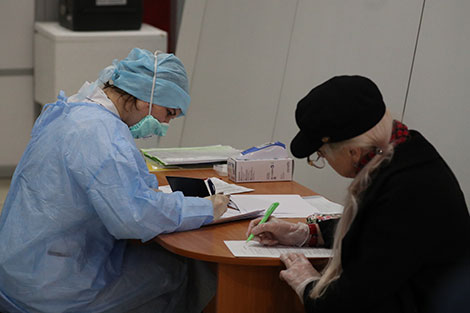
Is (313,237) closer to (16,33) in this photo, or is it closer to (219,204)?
(219,204)

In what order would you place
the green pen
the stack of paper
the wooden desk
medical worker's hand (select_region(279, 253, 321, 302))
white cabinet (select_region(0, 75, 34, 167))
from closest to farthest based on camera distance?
medical worker's hand (select_region(279, 253, 321, 302)), the wooden desk, the green pen, the stack of paper, white cabinet (select_region(0, 75, 34, 167))

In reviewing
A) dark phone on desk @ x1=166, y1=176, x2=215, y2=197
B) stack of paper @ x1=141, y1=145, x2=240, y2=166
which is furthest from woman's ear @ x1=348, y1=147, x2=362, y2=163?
stack of paper @ x1=141, y1=145, x2=240, y2=166

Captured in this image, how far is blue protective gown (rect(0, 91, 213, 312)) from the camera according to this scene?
2107 millimetres

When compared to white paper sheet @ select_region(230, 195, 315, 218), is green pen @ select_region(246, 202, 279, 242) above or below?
above

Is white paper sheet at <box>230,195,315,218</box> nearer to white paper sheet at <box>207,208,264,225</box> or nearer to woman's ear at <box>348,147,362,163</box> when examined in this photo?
white paper sheet at <box>207,208,264,225</box>

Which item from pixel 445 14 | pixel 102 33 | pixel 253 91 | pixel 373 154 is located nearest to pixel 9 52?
pixel 102 33

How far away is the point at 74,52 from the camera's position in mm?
4648

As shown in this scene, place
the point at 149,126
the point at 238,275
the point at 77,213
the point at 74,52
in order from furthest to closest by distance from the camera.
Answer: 1. the point at 74,52
2. the point at 149,126
3. the point at 77,213
4. the point at 238,275

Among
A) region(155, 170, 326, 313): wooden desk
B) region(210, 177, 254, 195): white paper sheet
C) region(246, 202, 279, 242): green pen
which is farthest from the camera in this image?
region(210, 177, 254, 195): white paper sheet

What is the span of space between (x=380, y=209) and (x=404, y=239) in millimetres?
92

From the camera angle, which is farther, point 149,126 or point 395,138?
point 149,126

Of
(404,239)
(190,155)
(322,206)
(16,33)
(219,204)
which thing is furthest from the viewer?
(16,33)

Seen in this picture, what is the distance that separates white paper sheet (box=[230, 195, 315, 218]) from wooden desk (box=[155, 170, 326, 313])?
239 millimetres

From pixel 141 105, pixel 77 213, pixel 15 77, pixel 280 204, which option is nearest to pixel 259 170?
pixel 280 204
